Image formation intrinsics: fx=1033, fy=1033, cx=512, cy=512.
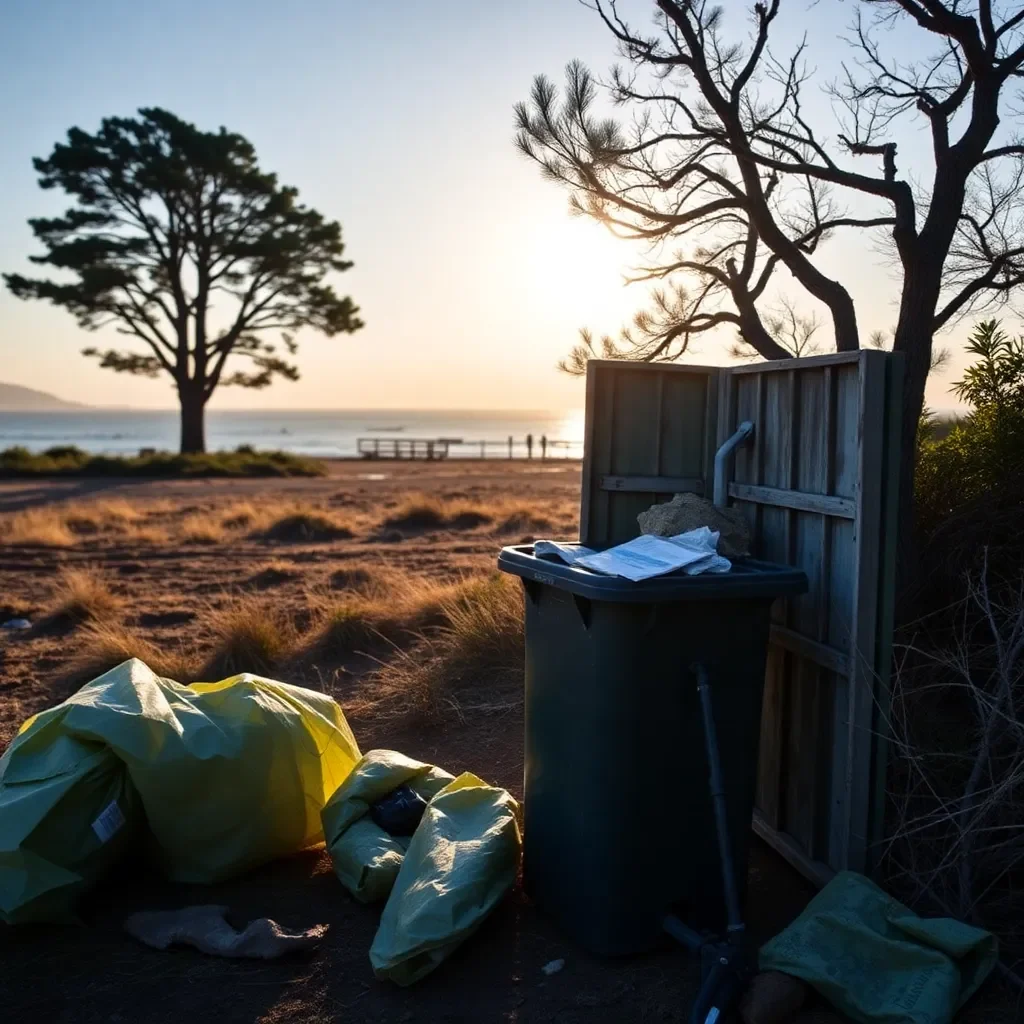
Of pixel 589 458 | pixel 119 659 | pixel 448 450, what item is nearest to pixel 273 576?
pixel 119 659

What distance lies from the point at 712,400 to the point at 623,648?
1763 millimetres

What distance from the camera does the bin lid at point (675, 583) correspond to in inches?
126

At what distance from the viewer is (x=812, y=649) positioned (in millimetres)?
3799

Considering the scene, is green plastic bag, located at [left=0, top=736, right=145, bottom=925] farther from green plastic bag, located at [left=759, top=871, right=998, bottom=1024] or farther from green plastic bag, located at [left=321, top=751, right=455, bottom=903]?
green plastic bag, located at [left=759, top=871, right=998, bottom=1024]

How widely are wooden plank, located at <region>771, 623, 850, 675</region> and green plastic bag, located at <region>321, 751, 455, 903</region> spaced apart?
1.44 meters

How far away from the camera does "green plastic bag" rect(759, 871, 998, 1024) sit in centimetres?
293

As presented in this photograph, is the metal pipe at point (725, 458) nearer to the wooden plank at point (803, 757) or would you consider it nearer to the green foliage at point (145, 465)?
the wooden plank at point (803, 757)

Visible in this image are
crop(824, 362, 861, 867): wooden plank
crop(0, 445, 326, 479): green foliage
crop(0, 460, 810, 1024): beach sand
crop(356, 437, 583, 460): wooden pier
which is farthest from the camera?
crop(356, 437, 583, 460): wooden pier

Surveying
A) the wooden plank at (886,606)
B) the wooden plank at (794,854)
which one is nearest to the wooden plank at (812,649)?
the wooden plank at (886,606)

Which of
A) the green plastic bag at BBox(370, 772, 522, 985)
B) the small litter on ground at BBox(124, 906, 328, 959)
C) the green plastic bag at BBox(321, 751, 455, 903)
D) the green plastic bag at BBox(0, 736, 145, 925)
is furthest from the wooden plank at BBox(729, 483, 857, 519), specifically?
the green plastic bag at BBox(0, 736, 145, 925)

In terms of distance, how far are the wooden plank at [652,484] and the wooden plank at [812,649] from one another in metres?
0.82

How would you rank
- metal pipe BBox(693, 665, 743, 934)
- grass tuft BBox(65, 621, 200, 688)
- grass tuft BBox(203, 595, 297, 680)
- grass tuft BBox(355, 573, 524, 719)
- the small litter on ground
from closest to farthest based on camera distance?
metal pipe BBox(693, 665, 743, 934), the small litter on ground, grass tuft BBox(355, 573, 524, 719), grass tuft BBox(65, 621, 200, 688), grass tuft BBox(203, 595, 297, 680)

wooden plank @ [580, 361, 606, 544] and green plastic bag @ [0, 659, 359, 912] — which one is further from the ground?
wooden plank @ [580, 361, 606, 544]

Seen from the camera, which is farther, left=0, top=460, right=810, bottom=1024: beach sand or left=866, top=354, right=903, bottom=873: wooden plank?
left=866, top=354, right=903, bottom=873: wooden plank
